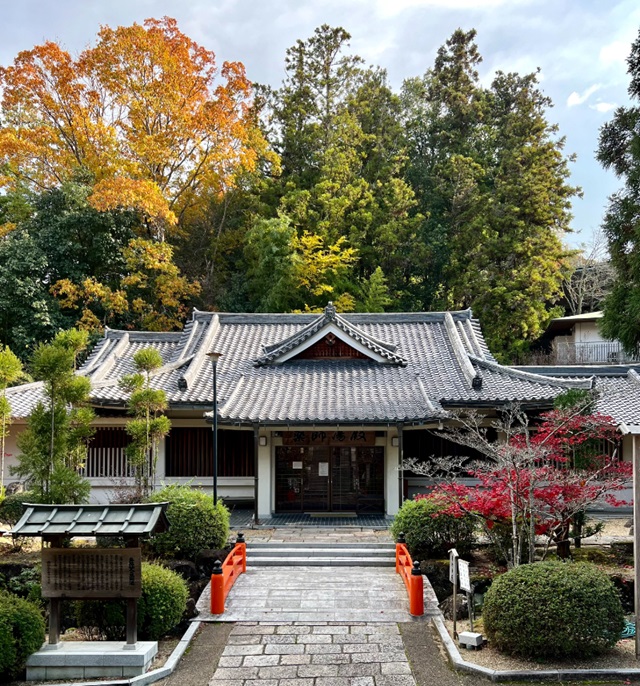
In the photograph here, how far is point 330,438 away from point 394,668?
33.9 feet

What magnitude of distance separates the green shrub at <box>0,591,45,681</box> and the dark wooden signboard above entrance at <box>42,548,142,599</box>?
375 mm

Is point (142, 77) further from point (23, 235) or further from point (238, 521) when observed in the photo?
point (238, 521)

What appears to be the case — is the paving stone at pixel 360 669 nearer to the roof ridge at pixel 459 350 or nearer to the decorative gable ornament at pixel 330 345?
the roof ridge at pixel 459 350

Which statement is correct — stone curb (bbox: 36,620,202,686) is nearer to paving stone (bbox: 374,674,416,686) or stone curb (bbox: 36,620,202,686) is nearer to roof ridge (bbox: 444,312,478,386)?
paving stone (bbox: 374,674,416,686)

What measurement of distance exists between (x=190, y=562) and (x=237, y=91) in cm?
2845

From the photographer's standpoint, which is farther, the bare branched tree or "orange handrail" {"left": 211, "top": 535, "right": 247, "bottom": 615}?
the bare branched tree

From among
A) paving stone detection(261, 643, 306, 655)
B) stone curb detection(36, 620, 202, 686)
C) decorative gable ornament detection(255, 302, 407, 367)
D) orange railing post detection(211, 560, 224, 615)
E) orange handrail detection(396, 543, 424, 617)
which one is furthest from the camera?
decorative gable ornament detection(255, 302, 407, 367)

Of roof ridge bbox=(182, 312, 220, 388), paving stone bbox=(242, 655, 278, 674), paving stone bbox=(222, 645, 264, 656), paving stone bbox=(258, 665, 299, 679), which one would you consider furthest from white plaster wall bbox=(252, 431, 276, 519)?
paving stone bbox=(258, 665, 299, 679)

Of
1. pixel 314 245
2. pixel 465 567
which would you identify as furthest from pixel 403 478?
pixel 314 245

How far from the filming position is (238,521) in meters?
18.1

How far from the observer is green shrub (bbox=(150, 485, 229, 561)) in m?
13.9

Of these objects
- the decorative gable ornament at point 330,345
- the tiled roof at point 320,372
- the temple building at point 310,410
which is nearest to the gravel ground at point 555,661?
the temple building at point 310,410

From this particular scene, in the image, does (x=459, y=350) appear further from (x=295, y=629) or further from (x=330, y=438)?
(x=295, y=629)

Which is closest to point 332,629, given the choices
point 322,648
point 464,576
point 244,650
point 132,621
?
point 322,648
